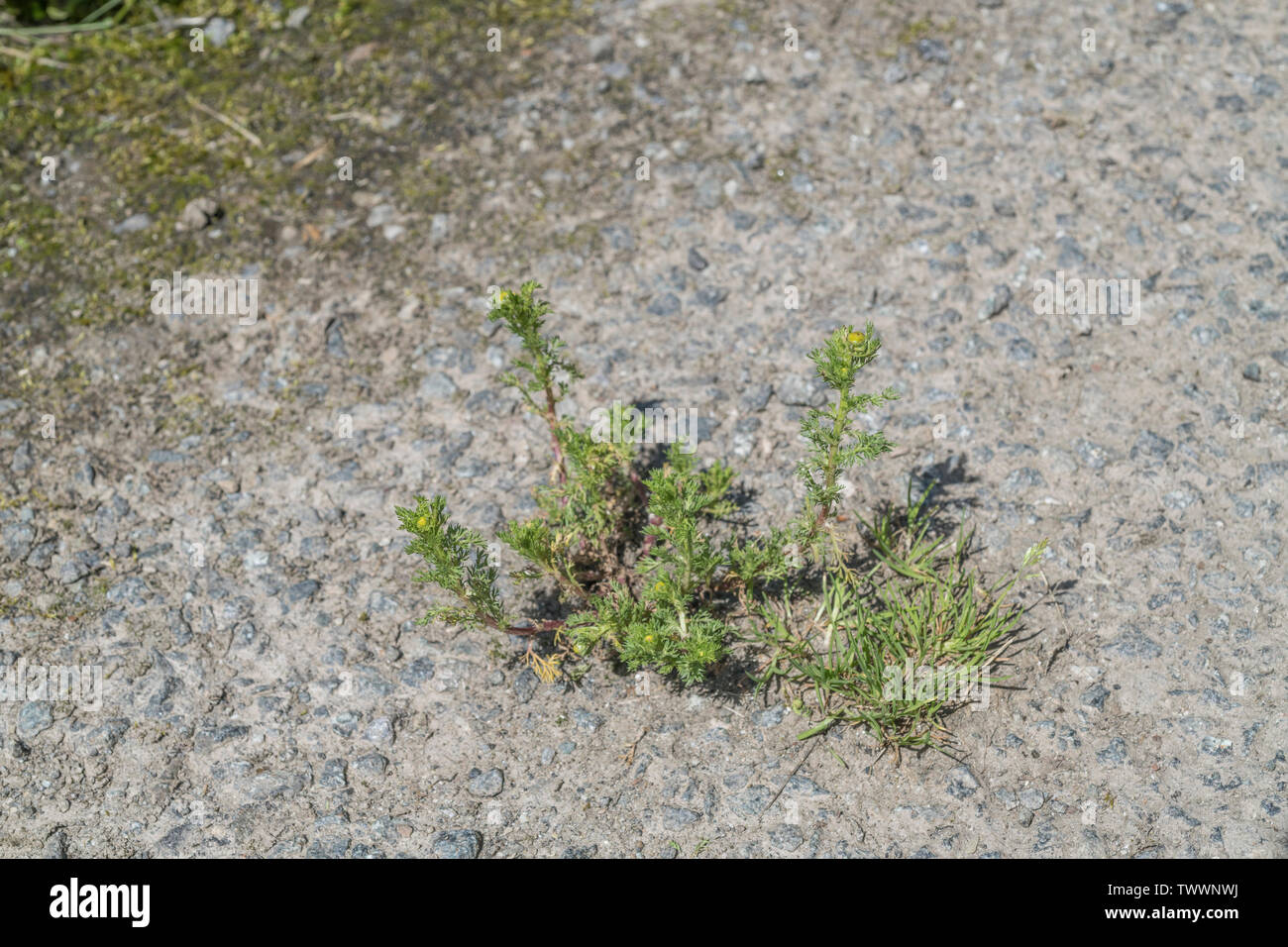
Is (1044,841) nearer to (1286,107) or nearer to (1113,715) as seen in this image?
(1113,715)

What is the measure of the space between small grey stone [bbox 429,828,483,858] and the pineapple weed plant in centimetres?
59

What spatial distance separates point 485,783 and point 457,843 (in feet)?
0.70

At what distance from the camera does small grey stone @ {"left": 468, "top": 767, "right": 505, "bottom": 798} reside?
3.46m

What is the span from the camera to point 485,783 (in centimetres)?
348

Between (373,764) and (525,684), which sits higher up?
(525,684)

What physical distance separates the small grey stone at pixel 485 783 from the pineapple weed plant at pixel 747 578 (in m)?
0.38

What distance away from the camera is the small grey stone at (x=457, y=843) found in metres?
3.34
